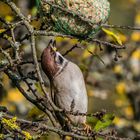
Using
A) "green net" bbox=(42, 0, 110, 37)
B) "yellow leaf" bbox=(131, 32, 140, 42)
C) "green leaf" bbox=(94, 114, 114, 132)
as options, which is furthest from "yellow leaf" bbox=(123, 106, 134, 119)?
"green net" bbox=(42, 0, 110, 37)

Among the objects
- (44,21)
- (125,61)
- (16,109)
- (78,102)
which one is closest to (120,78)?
(125,61)

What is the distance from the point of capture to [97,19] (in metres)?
3.63

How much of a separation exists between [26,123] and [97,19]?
2.19ft

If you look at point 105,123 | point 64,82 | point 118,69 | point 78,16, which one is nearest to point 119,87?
point 118,69

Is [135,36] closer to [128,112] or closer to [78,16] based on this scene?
[128,112]

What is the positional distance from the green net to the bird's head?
37 centimetres

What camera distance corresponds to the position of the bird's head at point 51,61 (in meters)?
4.05

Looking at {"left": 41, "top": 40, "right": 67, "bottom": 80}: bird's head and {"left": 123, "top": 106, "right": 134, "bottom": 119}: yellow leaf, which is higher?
{"left": 123, "top": 106, "right": 134, "bottom": 119}: yellow leaf

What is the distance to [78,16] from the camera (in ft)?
11.8

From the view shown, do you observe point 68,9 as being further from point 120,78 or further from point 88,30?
point 120,78

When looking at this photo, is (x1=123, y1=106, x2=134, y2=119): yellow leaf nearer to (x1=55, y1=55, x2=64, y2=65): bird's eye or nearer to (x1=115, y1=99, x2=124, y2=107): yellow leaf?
(x1=115, y1=99, x2=124, y2=107): yellow leaf

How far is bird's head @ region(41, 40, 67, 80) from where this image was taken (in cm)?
405

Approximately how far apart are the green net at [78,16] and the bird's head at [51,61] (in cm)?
37

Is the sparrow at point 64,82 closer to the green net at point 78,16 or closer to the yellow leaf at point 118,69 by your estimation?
the green net at point 78,16
